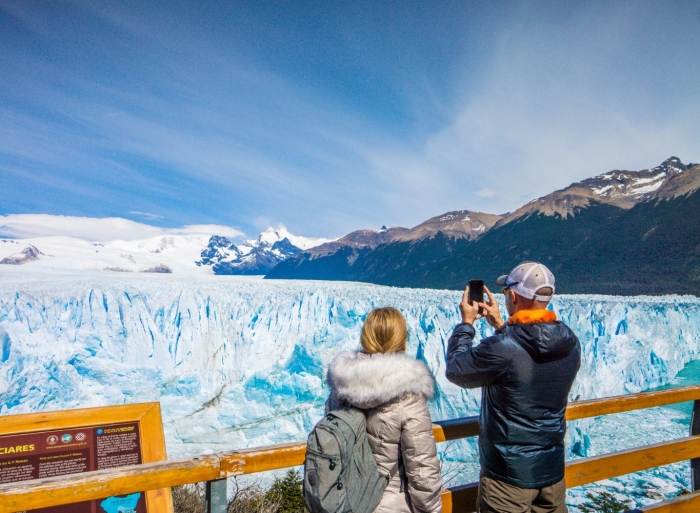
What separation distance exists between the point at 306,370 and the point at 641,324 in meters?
11.8

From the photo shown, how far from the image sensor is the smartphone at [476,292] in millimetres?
1769

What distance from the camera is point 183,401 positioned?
46.7ft

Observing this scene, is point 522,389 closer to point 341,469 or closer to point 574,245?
point 341,469

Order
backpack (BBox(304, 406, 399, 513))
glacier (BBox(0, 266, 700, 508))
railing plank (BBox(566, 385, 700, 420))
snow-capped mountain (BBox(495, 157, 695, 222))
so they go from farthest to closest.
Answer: snow-capped mountain (BBox(495, 157, 695, 222))
glacier (BBox(0, 266, 700, 508))
railing plank (BBox(566, 385, 700, 420))
backpack (BBox(304, 406, 399, 513))

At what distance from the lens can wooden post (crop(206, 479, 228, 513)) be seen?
4.70ft

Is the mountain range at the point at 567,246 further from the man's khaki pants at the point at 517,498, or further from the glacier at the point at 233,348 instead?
the man's khaki pants at the point at 517,498

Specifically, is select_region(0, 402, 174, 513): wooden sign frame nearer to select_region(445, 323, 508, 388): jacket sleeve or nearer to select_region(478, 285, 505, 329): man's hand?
select_region(445, 323, 508, 388): jacket sleeve

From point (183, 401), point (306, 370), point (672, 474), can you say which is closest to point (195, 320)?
point (183, 401)

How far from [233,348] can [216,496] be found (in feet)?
49.4

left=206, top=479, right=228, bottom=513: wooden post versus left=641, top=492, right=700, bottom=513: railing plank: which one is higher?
left=206, top=479, right=228, bottom=513: wooden post

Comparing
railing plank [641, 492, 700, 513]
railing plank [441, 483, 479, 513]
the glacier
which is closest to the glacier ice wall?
the glacier

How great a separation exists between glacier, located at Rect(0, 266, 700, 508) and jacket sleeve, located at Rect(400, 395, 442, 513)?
1094cm

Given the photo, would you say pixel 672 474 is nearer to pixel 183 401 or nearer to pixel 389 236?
pixel 183 401

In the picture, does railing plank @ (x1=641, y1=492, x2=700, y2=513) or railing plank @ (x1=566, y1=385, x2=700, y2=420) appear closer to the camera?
railing plank @ (x1=566, y1=385, x2=700, y2=420)
